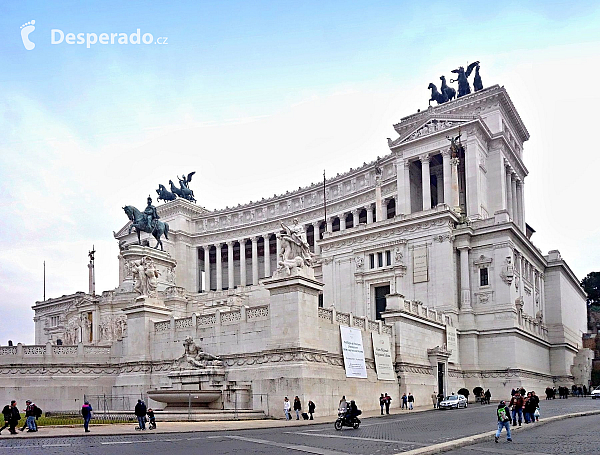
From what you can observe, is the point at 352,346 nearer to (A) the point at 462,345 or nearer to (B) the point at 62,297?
(A) the point at 462,345

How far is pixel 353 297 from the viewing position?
71.1m

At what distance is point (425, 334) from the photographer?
5562 cm

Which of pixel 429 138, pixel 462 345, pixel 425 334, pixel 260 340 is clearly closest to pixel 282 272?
pixel 260 340

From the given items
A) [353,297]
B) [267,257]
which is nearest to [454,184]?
[353,297]

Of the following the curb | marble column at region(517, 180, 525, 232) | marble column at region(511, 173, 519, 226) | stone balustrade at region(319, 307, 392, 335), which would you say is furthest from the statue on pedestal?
marble column at region(517, 180, 525, 232)

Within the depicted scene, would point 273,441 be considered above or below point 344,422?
above

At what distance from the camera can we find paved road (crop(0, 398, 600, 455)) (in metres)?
21.9

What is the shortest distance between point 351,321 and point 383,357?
442 cm

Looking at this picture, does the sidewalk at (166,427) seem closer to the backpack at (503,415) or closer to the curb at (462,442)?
the curb at (462,442)

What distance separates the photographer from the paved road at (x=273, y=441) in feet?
71.9

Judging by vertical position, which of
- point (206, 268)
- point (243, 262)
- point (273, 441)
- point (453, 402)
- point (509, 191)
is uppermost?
point (509, 191)

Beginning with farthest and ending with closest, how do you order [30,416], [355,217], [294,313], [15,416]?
1. [355,217]
2. [294,313]
3. [30,416]
4. [15,416]

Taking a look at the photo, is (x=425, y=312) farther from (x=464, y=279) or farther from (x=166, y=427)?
(x=166, y=427)

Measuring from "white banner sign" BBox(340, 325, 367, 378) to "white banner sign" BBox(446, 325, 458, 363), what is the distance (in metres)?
18.2
